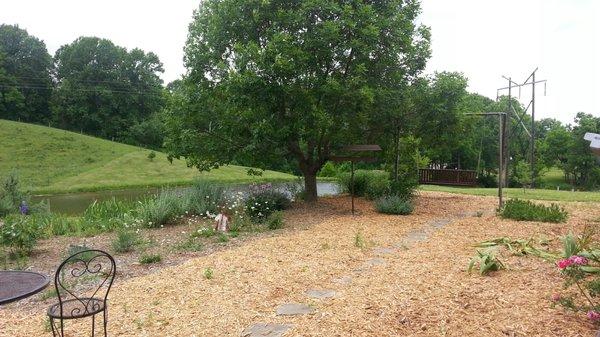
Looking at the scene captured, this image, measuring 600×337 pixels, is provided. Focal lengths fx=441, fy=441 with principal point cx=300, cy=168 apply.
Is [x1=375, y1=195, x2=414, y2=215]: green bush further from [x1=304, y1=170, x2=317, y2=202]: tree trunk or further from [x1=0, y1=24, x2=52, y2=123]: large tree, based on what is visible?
[x1=0, y1=24, x2=52, y2=123]: large tree

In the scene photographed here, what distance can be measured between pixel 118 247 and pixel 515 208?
7720mm

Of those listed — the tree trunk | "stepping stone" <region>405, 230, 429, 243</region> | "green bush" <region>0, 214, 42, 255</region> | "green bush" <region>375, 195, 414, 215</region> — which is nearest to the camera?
"green bush" <region>0, 214, 42, 255</region>

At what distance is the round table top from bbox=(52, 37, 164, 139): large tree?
1754 inches

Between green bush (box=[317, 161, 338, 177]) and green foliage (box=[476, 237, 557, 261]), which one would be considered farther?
green bush (box=[317, 161, 338, 177])

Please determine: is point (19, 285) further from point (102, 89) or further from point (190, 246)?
point (102, 89)

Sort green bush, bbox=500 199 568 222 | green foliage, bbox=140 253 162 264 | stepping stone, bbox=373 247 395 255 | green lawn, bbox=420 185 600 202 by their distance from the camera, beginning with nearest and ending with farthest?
green foliage, bbox=140 253 162 264
stepping stone, bbox=373 247 395 255
green bush, bbox=500 199 568 222
green lawn, bbox=420 185 600 202

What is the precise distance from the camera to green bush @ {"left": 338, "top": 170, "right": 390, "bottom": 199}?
12777 millimetres

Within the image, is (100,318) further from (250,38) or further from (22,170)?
(22,170)

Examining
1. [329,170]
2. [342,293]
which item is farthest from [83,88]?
[342,293]

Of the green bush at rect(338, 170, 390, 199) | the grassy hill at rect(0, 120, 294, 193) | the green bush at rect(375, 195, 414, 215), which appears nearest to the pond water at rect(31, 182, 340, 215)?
the green bush at rect(338, 170, 390, 199)

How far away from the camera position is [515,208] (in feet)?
30.4

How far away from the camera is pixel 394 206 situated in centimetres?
1016

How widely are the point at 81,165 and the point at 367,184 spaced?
79.5ft

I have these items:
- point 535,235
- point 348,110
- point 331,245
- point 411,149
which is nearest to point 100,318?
point 331,245
